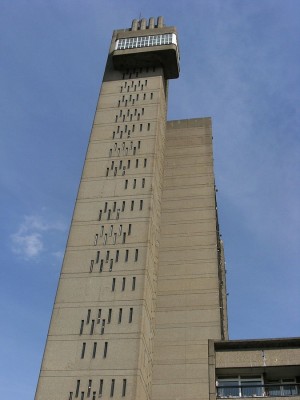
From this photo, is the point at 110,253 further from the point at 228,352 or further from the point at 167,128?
the point at 167,128

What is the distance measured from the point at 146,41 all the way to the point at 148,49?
226 centimetres

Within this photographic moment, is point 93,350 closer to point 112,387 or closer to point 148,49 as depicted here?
point 112,387

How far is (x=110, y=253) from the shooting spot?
45.0 meters

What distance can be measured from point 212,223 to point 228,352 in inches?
639

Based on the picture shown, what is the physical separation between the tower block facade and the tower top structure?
0.46 feet

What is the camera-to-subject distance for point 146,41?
64.8 metres

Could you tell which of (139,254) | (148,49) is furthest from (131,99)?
(139,254)

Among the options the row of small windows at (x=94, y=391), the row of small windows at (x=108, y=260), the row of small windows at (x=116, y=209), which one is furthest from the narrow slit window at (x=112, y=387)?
the row of small windows at (x=116, y=209)

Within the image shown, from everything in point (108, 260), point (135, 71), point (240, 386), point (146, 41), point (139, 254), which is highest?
point (146, 41)

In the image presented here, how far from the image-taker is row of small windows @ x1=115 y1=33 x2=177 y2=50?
64.2 m

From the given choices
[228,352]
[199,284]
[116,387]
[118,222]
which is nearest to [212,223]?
[199,284]

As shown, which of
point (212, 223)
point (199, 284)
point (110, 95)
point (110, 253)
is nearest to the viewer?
point (110, 253)

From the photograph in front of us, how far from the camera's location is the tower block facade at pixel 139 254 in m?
38.6

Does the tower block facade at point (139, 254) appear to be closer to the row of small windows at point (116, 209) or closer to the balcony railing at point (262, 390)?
the row of small windows at point (116, 209)
